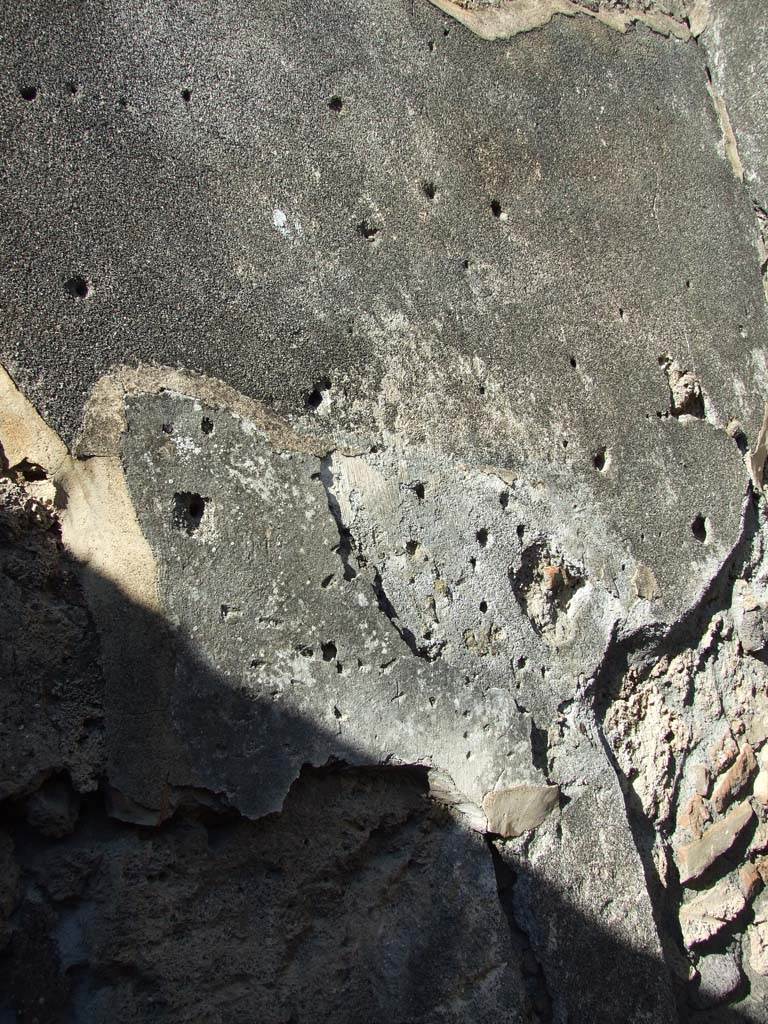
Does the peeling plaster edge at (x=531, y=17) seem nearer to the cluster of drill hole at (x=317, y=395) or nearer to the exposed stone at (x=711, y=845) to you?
the cluster of drill hole at (x=317, y=395)

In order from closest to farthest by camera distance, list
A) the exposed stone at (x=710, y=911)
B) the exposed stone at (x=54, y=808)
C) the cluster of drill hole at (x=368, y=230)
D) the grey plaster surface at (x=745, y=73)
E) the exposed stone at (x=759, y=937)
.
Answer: the exposed stone at (x=54, y=808)
the cluster of drill hole at (x=368, y=230)
the exposed stone at (x=710, y=911)
the exposed stone at (x=759, y=937)
the grey plaster surface at (x=745, y=73)

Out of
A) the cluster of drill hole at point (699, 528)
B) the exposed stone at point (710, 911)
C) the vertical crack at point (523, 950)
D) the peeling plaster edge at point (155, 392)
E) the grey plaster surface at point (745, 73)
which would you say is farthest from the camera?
the grey plaster surface at point (745, 73)

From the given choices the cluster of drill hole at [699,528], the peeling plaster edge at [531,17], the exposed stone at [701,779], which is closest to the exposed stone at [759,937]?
the exposed stone at [701,779]

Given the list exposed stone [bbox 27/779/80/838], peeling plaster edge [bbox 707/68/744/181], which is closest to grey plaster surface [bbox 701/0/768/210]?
peeling plaster edge [bbox 707/68/744/181]

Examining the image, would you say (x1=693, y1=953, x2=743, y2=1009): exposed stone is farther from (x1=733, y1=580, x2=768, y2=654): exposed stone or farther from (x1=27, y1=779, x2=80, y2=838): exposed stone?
(x1=27, y1=779, x2=80, y2=838): exposed stone

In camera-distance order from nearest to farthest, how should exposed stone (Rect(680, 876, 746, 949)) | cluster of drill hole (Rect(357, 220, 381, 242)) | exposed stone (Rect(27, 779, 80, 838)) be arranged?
exposed stone (Rect(27, 779, 80, 838)) → cluster of drill hole (Rect(357, 220, 381, 242)) → exposed stone (Rect(680, 876, 746, 949))

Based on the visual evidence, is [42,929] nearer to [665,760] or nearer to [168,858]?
[168,858]

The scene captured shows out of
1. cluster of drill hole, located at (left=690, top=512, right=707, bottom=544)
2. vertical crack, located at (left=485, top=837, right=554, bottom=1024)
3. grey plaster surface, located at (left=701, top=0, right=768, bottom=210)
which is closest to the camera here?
vertical crack, located at (left=485, top=837, right=554, bottom=1024)
